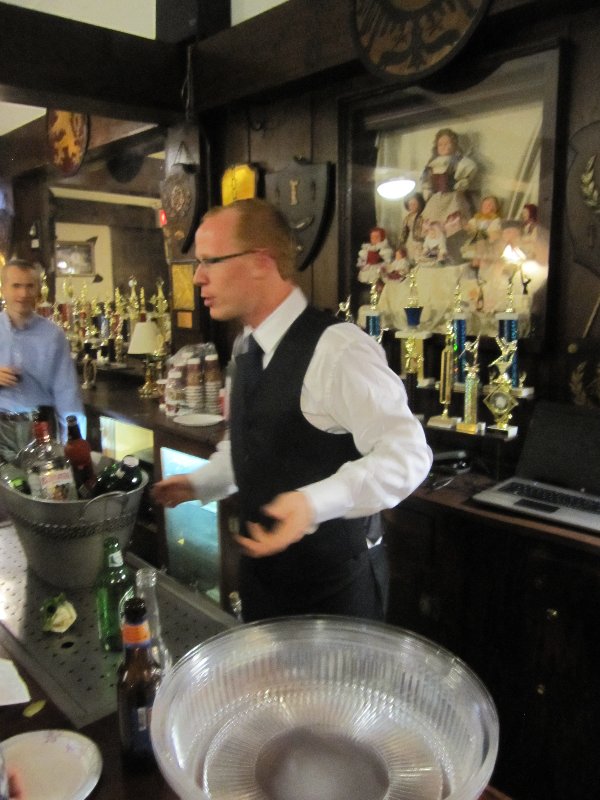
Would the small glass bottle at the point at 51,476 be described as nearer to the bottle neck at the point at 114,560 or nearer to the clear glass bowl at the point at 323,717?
the bottle neck at the point at 114,560

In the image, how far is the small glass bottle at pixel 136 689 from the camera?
87 centimetres

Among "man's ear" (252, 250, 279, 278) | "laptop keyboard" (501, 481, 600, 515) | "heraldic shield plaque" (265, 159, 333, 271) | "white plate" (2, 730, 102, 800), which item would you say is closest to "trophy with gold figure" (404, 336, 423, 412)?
"laptop keyboard" (501, 481, 600, 515)

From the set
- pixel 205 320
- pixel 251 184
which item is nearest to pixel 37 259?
pixel 205 320

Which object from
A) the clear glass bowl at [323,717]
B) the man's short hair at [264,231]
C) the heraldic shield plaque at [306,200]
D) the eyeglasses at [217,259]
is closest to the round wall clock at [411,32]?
the heraldic shield plaque at [306,200]

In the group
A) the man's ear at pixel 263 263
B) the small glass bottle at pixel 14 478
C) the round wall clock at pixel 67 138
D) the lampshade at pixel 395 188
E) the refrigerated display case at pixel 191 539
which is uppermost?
the round wall clock at pixel 67 138

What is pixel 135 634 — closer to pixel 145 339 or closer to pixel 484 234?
pixel 484 234

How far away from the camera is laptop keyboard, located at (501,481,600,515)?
1.87m

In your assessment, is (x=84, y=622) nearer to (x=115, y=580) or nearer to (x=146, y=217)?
(x=115, y=580)

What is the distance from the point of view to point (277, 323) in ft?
5.09

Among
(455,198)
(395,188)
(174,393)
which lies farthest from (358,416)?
(174,393)

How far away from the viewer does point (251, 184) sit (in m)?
3.15

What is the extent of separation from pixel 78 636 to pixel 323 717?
0.56 metres

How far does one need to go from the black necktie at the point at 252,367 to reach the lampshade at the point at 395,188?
4.47 feet

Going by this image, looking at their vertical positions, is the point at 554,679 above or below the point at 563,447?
below
